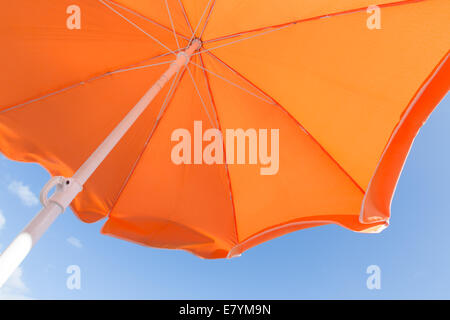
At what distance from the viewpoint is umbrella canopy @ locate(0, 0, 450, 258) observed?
1.92 m

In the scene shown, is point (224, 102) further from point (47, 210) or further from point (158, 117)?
point (47, 210)

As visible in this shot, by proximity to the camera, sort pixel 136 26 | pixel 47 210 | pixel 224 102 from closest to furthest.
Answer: pixel 47 210, pixel 136 26, pixel 224 102

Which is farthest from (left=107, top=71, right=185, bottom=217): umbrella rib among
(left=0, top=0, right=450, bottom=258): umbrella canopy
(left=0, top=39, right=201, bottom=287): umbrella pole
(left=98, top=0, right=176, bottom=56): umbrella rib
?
(left=0, top=39, right=201, bottom=287): umbrella pole

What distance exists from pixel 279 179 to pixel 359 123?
27.7 inches

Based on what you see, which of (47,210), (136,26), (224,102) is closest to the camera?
(47,210)

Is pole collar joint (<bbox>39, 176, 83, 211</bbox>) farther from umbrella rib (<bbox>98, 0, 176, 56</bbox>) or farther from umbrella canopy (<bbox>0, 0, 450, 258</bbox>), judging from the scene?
umbrella rib (<bbox>98, 0, 176, 56</bbox>)

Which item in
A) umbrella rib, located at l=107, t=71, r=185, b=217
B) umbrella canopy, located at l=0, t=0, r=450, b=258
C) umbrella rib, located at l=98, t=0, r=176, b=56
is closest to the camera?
umbrella canopy, located at l=0, t=0, r=450, b=258

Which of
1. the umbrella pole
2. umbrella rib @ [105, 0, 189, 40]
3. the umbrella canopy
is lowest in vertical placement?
the umbrella pole

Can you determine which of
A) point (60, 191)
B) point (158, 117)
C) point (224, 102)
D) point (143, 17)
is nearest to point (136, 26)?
point (143, 17)

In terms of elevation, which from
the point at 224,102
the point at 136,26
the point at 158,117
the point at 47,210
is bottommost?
the point at 47,210

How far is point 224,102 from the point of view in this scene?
2.64 metres
